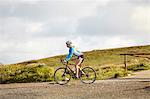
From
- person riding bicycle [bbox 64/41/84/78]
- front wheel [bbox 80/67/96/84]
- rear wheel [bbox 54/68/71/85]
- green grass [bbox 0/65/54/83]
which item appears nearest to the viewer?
person riding bicycle [bbox 64/41/84/78]

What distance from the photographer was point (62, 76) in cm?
2109

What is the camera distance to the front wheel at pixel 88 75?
20750 millimetres

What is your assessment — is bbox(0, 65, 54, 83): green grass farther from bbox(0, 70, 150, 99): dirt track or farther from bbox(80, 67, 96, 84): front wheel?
bbox(0, 70, 150, 99): dirt track

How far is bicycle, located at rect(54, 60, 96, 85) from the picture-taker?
68.2ft

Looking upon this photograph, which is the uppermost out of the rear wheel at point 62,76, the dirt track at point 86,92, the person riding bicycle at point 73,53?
the person riding bicycle at point 73,53

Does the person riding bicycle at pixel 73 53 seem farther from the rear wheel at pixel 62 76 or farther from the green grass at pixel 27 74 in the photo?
the green grass at pixel 27 74

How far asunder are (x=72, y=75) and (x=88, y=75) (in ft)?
2.52

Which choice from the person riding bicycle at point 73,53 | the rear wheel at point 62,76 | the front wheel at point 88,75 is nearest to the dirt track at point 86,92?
the front wheel at point 88,75

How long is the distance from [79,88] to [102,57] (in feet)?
95.5

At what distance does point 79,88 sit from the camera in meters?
19.0

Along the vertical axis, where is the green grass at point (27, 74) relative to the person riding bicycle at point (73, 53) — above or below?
below

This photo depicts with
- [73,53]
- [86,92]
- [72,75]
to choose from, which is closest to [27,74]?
[72,75]

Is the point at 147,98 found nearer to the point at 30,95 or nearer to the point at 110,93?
the point at 110,93

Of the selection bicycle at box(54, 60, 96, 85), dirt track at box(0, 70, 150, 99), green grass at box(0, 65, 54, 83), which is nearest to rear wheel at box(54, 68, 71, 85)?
bicycle at box(54, 60, 96, 85)
